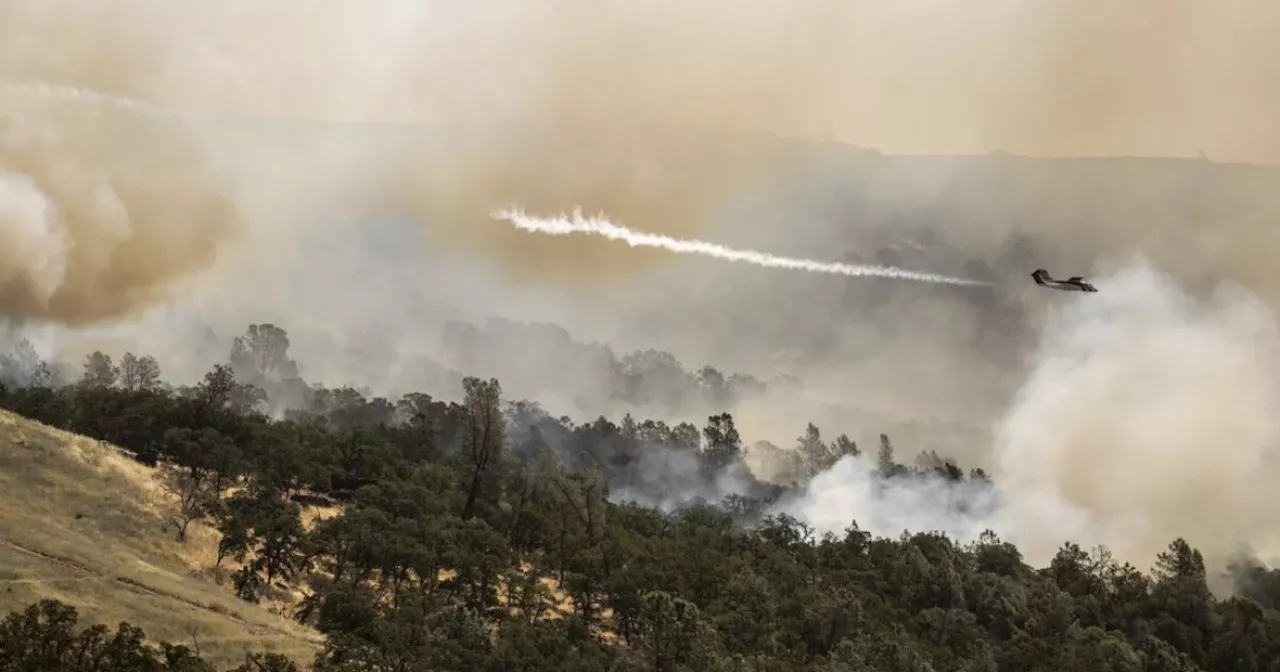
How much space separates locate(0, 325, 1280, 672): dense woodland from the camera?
81625 millimetres

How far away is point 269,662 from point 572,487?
206 ft

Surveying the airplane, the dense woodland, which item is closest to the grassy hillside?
the dense woodland

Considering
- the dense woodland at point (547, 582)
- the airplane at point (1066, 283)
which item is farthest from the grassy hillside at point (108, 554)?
the airplane at point (1066, 283)

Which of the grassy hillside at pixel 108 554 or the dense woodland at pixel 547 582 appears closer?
the grassy hillside at pixel 108 554

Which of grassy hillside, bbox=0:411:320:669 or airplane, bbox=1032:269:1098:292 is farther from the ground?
airplane, bbox=1032:269:1098:292

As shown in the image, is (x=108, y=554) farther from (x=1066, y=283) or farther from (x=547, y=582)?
(x=1066, y=283)

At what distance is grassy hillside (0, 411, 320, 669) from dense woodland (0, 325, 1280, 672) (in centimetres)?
318

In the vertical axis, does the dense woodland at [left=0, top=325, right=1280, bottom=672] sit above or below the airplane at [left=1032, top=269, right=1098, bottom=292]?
below

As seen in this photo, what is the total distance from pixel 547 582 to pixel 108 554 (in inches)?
1683

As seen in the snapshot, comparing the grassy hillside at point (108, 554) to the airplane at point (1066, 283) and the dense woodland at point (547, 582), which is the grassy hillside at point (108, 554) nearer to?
the dense woodland at point (547, 582)

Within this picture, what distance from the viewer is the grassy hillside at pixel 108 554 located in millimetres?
74125

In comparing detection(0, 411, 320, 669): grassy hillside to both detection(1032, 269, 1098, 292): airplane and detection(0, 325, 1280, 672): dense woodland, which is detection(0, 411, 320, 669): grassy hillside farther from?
detection(1032, 269, 1098, 292): airplane

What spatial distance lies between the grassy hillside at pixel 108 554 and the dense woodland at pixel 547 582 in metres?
3.18

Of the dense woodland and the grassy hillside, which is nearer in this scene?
the grassy hillside
